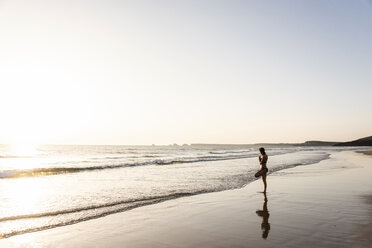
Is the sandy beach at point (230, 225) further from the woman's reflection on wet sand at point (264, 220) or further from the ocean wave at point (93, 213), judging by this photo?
the ocean wave at point (93, 213)

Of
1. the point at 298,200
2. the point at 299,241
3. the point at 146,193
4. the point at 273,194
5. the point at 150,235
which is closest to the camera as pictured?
the point at 299,241

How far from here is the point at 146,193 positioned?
13.9 meters

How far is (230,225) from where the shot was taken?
7.71 meters

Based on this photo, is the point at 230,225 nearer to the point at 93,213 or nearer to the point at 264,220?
the point at 264,220

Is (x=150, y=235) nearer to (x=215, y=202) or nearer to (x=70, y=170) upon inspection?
(x=215, y=202)

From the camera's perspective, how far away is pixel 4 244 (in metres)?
6.60

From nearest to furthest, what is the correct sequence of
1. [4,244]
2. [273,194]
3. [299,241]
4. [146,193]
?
[299,241]
[4,244]
[273,194]
[146,193]

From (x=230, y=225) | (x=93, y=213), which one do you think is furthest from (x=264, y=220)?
(x=93, y=213)

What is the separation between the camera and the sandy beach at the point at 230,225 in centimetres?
638

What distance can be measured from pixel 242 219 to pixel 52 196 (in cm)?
933

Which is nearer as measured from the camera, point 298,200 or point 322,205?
point 322,205

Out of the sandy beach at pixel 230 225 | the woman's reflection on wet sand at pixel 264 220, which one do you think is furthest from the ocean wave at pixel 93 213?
the woman's reflection on wet sand at pixel 264 220

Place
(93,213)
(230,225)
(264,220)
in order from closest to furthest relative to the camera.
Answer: (230,225)
(264,220)
(93,213)

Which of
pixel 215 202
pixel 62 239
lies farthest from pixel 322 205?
pixel 62 239
